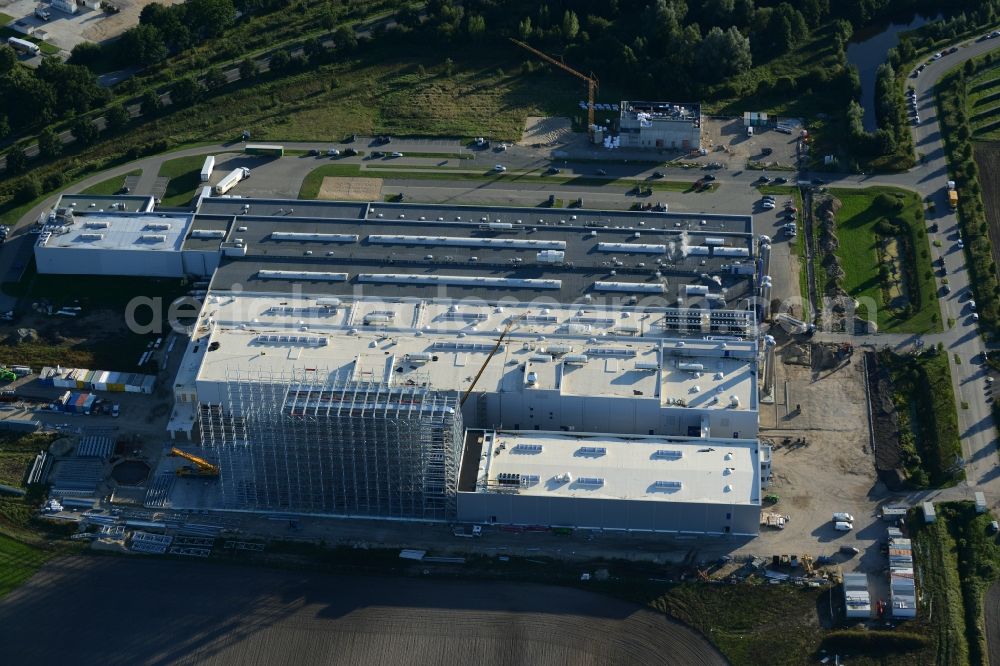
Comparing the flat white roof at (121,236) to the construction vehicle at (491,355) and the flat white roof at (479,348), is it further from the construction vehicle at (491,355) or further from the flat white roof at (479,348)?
the construction vehicle at (491,355)

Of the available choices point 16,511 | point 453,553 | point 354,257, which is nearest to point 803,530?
point 453,553

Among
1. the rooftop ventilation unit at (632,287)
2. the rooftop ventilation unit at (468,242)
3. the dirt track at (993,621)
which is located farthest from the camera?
the rooftop ventilation unit at (468,242)

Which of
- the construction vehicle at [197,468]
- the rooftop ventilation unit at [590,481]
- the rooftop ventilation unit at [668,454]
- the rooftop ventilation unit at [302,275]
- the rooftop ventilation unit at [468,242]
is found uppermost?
the rooftop ventilation unit at [468,242]

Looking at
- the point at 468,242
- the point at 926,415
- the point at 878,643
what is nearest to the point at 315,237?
the point at 468,242

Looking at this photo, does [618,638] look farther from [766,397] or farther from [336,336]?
[336,336]

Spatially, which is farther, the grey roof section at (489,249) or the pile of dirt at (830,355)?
the grey roof section at (489,249)

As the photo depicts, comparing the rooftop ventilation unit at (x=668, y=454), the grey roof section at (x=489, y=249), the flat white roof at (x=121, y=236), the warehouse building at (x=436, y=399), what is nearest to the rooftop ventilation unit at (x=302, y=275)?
the grey roof section at (x=489, y=249)

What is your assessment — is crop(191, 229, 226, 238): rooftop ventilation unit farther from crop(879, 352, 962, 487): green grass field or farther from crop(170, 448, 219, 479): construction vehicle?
crop(879, 352, 962, 487): green grass field


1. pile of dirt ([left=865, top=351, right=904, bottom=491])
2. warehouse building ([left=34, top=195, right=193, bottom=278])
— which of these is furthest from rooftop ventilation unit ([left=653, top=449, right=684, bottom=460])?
warehouse building ([left=34, top=195, right=193, bottom=278])
